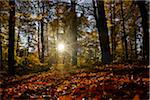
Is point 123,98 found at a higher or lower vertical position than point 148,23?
lower

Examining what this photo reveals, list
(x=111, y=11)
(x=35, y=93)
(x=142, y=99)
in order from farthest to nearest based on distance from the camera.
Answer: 1. (x=111, y=11)
2. (x=35, y=93)
3. (x=142, y=99)

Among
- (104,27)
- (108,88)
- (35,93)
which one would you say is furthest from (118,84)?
(104,27)

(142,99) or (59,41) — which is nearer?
(142,99)

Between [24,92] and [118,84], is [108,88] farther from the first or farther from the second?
[24,92]

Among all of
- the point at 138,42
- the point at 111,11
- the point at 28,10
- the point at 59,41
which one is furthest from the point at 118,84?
the point at 138,42

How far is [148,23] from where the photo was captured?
30.1ft

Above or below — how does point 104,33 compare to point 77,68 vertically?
above

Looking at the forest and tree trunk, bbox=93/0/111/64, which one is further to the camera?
tree trunk, bbox=93/0/111/64

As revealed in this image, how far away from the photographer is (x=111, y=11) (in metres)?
30.7

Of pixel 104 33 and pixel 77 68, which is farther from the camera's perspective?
pixel 77 68

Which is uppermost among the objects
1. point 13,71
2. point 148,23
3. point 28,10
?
point 28,10

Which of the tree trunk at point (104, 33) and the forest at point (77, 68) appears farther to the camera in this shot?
the tree trunk at point (104, 33)

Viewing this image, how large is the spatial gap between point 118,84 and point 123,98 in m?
1.33

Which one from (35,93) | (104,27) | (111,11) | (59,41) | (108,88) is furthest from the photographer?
(59,41)
